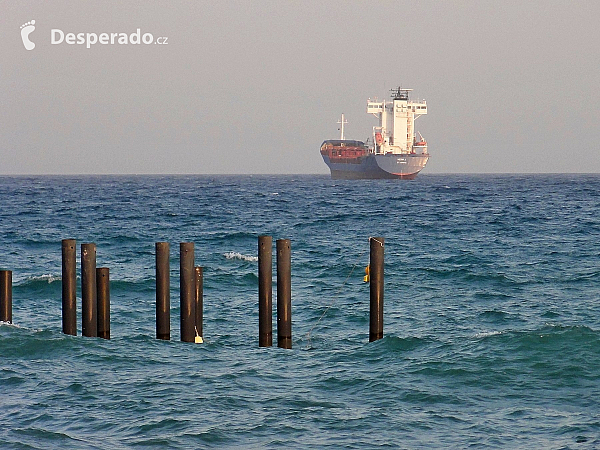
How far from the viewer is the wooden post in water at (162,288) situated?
15.6 m

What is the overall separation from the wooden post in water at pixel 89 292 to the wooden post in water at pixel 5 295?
1.69m

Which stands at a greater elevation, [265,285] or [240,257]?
[265,285]

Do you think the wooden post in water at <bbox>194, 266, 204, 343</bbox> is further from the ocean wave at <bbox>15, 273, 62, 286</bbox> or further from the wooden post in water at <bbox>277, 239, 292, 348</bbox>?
the ocean wave at <bbox>15, 273, 62, 286</bbox>

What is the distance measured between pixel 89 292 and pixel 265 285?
333 centimetres

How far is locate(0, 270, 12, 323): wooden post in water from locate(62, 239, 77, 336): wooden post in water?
1268mm

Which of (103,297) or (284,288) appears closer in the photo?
(284,288)

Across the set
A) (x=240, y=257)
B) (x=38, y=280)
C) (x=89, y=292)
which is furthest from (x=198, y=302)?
(x=240, y=257)

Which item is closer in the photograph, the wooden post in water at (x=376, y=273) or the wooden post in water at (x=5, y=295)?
the wooden post in water at (x=376, y=273)

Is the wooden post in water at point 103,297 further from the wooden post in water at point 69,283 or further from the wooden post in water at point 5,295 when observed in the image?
the wooden post in water at point 5,295

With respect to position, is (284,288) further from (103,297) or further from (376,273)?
(103,297)

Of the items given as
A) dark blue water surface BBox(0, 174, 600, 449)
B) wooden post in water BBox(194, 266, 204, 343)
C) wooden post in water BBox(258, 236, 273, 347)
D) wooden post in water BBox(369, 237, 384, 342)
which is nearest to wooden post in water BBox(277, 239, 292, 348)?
wooden post in water BBox(258, 236, 273, 347)

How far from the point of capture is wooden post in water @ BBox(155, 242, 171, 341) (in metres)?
15.6

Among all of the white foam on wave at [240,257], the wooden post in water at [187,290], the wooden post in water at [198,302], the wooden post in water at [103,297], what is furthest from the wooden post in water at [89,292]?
the white foam on wave at [240,257]

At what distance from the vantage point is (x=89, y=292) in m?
15.7
